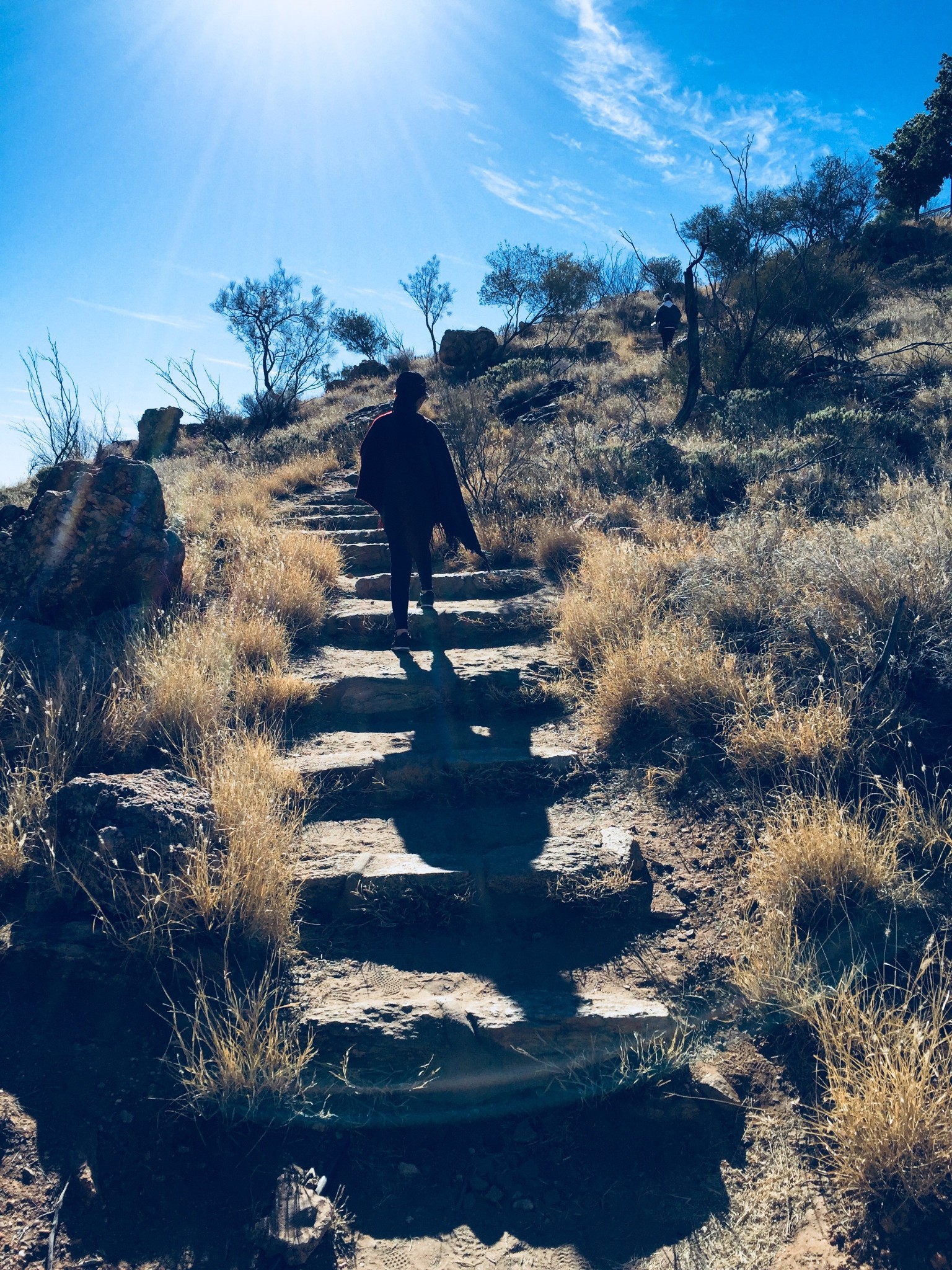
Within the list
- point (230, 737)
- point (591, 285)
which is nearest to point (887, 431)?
point (230, 737)

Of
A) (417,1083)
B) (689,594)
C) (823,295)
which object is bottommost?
(417,1083)

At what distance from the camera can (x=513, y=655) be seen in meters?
5.62

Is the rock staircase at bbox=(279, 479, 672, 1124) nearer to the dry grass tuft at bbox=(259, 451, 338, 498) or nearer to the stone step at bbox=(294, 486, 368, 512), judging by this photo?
the stone step at bbox=(294, 486, 368, 512)

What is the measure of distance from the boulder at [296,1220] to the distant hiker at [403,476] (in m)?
3.89

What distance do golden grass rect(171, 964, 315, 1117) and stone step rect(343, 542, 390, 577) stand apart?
5.83 m

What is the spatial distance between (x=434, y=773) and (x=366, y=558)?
14.6 ft

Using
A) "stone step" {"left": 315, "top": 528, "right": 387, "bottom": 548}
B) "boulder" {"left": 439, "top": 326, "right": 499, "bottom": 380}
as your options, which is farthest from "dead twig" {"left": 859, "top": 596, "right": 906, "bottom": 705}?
"boulder" {"left": 439, "top": 326, "right": 499, "bottom": 380}

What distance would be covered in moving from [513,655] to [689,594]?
1376mm

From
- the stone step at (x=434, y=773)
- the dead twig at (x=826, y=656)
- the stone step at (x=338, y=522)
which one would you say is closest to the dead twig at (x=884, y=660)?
the dead twig at (x=826, y=656)

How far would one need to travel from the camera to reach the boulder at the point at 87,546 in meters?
5.38

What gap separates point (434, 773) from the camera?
4.28 m

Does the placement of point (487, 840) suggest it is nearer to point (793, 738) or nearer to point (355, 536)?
point (793, 738)

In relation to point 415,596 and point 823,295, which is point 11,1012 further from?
point 823,295

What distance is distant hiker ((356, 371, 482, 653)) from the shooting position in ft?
19.2
